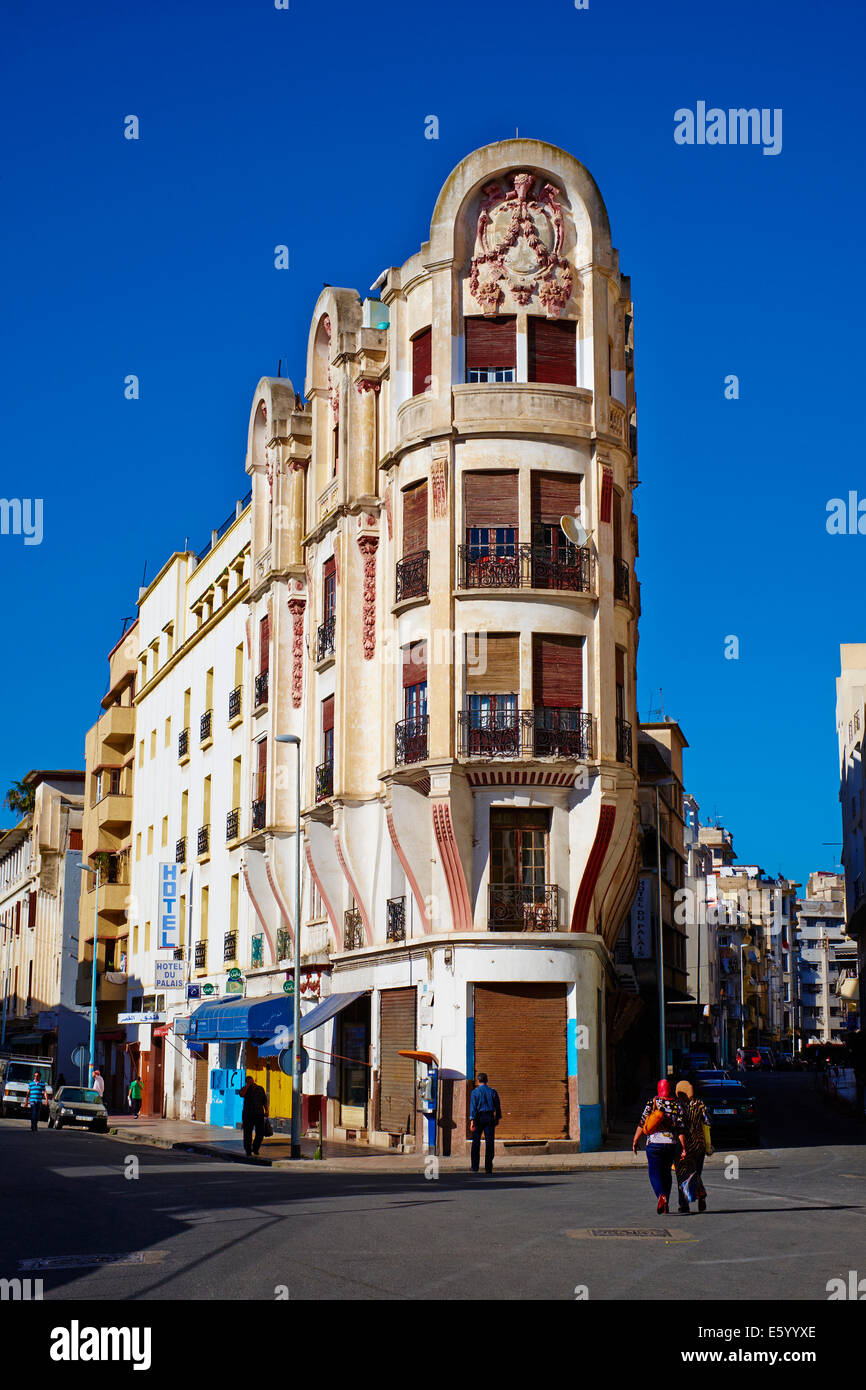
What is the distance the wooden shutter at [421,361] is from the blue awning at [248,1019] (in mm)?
14747

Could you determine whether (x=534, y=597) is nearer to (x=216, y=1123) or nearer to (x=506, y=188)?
(x=506, y=188)

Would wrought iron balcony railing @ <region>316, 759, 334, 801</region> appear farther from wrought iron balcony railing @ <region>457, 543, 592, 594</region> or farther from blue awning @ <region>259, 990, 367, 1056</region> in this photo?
wrought iron balcony railing @ <region>457, 543, 592, 594</region>

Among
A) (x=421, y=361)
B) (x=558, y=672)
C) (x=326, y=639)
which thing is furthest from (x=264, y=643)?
(x=558, y=672)

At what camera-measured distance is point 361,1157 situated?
32.5 meters

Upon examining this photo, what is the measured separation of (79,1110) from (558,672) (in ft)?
74.8

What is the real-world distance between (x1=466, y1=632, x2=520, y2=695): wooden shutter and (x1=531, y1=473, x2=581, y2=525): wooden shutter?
269 centimetres

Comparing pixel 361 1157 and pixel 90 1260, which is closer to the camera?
pixel 90 1260

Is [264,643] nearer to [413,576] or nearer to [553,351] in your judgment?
[413,576]

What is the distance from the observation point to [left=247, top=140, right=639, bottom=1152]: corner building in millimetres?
32812

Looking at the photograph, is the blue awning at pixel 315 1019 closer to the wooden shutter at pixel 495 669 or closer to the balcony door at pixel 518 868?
the balcony door at pixel 518 868

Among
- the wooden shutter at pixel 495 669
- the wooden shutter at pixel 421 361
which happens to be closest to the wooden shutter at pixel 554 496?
the wooden shutter at pixel 495 669

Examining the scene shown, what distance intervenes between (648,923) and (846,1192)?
4327cm

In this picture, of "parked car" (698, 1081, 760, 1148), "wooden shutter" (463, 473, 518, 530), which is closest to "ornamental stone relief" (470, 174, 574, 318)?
"wooden shutter" (463, 473, 518, 530)
